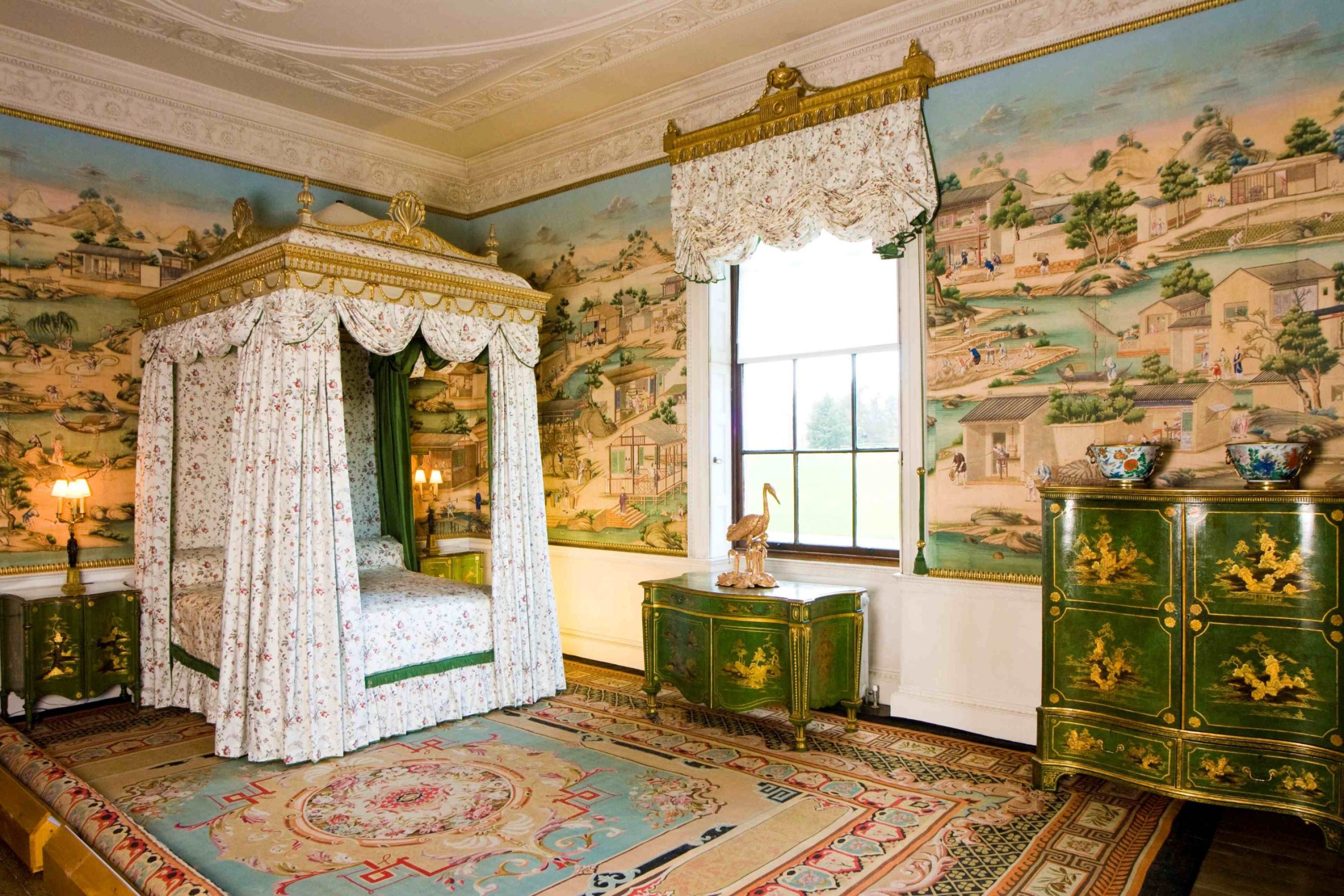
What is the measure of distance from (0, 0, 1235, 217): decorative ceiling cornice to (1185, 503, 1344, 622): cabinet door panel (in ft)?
8.58

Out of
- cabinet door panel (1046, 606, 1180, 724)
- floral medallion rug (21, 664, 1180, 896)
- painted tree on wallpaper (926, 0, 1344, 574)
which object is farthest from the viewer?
painted tree on wallpaper (926, 0, 1344, 574)

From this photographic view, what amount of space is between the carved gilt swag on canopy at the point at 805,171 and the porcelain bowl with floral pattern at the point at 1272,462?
223 centimetres

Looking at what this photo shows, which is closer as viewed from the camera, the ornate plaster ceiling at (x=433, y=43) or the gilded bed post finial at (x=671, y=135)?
the ornate plaster ceiling at (x=433, y=43)

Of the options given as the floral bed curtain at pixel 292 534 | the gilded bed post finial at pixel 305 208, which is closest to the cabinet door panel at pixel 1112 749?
the floral bed curtain at pixel 292 534

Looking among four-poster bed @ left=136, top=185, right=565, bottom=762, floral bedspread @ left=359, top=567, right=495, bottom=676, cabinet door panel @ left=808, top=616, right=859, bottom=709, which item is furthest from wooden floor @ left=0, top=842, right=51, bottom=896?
cabinet door panel @ left=808, top=616, right=859, bottom=709

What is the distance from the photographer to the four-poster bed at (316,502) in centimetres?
484

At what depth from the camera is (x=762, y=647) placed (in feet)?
16.6

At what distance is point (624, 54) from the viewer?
19.7 ft

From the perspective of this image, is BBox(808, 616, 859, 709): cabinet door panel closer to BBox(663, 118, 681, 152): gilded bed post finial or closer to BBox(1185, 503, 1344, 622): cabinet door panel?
BBox(1185, 503, 1344, 622): cabinet door panel

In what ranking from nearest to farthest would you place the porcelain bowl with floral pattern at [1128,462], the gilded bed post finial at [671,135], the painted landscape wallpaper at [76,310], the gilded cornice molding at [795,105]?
the porcelain bowl with floral pattern at [1128,462] < the gilded cornice molding at [795,105] < the painted landscape wallpaper at [76,310] < the gilded bed post finial at [671,135]

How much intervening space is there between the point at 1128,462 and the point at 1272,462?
0.59 m

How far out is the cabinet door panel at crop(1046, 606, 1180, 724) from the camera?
12.9 feet

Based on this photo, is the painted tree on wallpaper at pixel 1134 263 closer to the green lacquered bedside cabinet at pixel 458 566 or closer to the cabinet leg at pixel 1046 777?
the cabinet leg at pixel 1046 777

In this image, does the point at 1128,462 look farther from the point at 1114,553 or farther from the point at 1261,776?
the point at 1261,776
